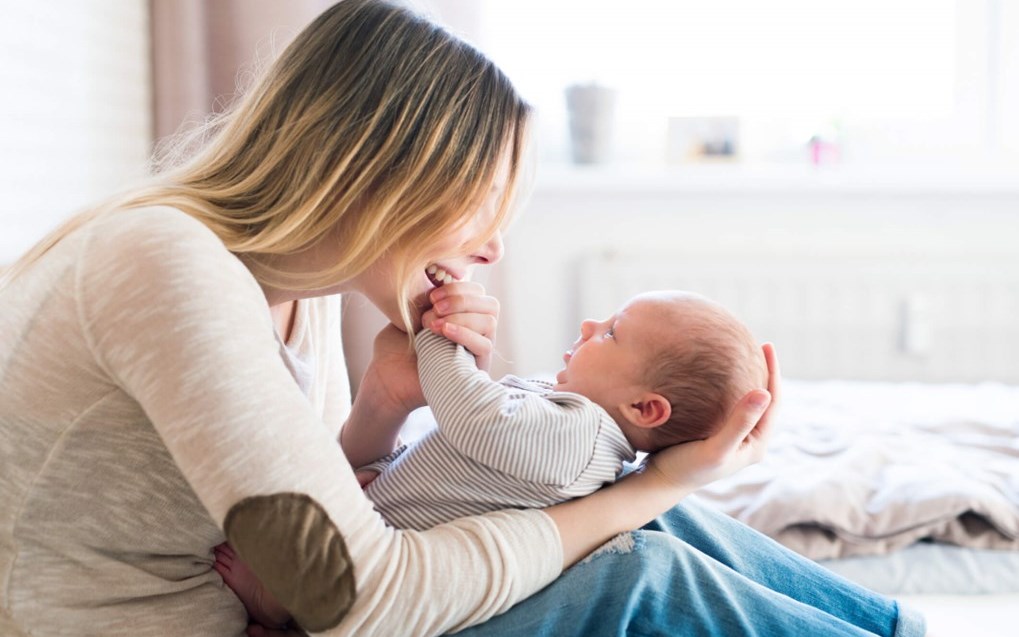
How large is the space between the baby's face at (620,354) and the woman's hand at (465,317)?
0.13 m

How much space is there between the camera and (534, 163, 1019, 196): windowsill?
9.15 feet

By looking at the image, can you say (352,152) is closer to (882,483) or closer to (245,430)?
(245,430)

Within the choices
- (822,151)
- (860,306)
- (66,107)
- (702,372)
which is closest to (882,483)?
(702,372)

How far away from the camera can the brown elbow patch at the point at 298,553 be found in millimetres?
853

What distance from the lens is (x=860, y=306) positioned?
9.36ft

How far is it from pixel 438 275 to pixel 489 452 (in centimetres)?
25

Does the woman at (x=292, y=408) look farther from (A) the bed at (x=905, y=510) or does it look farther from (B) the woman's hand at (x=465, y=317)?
(A) the bed at (x=905, y=510)

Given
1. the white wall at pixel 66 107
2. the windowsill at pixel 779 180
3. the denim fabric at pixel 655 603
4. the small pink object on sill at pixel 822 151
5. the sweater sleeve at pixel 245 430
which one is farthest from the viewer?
the small pink object on sill at pixel 822 151

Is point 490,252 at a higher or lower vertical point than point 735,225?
higher

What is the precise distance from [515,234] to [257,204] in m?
1.97

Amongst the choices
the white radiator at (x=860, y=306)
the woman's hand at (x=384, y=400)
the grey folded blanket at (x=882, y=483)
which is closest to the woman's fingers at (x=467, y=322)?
the woman's hand at (x=384, y=400)

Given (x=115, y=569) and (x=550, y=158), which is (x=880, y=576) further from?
(x=550, y=158)

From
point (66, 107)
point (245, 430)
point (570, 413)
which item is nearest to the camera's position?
point (245, 430)

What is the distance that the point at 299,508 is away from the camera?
860mm
